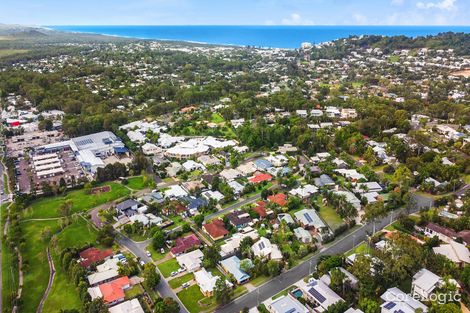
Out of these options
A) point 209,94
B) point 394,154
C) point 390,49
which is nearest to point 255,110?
point 209,94

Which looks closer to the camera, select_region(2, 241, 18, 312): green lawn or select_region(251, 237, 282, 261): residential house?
select_region(2, 241, 18, 312): green lawn

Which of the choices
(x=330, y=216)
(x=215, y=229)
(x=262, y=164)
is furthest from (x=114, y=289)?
(x=262, y=164)

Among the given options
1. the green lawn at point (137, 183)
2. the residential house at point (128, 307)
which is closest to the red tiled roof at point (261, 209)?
→ the green lawn at point (137, 183)

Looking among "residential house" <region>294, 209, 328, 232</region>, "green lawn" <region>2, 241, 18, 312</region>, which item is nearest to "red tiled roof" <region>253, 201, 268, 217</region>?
"residential house" <region>294, 209, 328, 232</region>

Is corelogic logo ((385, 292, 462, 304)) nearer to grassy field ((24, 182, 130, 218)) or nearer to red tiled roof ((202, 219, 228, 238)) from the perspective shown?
red tiled roof ((202, 219, 228, 238))

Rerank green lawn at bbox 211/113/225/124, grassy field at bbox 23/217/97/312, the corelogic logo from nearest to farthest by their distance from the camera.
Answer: the corelogic logo < grassy field at bbox 23/217/97/312 < green lawn at bbox 211/113/225/124

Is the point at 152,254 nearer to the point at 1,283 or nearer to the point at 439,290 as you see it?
the point at 1,283

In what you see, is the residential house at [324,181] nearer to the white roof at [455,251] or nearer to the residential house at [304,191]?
the residential house at [304,191]
